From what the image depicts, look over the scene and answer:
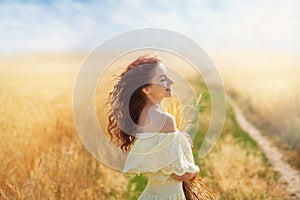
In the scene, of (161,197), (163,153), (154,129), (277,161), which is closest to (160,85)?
(154,129)

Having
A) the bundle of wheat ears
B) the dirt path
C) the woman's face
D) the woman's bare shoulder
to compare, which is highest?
the woman's face

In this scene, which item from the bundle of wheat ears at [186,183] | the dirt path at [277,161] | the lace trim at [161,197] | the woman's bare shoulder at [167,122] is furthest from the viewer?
the dirt path at [277,161]

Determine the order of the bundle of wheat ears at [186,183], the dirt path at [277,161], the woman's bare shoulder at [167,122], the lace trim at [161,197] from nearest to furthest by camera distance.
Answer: the woman's bare shoulder at [167,122] < the lace trim at [161,197] < the bundle of wheat ears at [186,183] < the dirt path at [277,161]

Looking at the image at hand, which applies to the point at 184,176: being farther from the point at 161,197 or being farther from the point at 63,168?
the point at 63,168

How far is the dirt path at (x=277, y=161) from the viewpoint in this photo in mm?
7740

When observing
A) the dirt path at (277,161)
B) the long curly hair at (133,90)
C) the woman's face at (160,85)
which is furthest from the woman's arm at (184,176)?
the dirt path at (277,161)

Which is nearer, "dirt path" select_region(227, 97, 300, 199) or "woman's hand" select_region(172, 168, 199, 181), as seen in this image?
"woman's hand" select_region(172, 168, 199, 181)

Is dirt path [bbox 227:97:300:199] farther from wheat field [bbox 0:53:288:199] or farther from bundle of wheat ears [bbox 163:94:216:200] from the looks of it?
bundle of wheat ears [bbox 163:94:216:200]

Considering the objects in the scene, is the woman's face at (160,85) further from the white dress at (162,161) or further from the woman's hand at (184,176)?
the woman's hand at (184,176)

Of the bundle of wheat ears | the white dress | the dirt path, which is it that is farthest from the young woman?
the dirt path

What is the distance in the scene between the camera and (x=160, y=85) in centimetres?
411

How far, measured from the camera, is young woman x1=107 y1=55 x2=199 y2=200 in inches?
162

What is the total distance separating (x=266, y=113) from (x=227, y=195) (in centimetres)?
840

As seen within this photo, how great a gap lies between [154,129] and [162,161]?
9.6 inches
